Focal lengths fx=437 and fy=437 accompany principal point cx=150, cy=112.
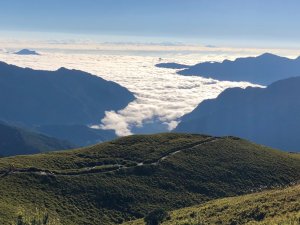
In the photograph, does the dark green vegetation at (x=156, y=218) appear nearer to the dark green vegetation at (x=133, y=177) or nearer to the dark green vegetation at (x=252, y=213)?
the dark green vegetation at (x=252, y=213)

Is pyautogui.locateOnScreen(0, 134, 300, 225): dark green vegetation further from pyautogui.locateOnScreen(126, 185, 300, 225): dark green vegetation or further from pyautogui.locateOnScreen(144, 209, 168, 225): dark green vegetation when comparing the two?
pyautogui.locateOnScreen(126, 185, 300, 225): dark green vegetation

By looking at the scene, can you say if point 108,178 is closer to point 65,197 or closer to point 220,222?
point 65,197

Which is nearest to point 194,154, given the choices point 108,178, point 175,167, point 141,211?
point 175,167

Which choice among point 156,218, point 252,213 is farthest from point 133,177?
point 252,213

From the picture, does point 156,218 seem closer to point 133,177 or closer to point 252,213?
point 252,213

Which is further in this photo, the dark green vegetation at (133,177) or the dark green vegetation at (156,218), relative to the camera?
the dark green vegetation at (133,177)

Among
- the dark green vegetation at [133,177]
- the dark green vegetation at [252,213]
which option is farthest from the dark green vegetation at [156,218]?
the dark green vegetation at [133,177]

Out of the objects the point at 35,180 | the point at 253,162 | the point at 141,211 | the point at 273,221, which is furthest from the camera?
the point at 253,162
